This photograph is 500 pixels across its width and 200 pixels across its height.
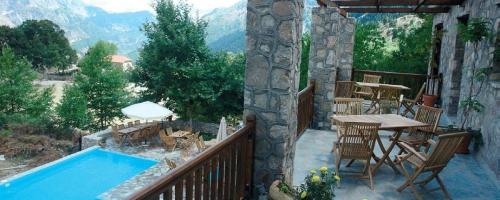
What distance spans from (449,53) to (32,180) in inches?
478

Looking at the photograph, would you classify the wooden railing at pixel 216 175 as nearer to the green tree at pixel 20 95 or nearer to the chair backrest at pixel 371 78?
the chair backrest at pixel 371 78

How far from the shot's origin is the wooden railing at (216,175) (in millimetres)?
2107

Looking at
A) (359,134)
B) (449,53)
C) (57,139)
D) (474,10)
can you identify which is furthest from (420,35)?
(57,139)

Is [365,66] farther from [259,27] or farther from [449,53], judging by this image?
[259,27]

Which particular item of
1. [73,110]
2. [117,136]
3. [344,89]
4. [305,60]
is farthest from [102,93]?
[344,89]

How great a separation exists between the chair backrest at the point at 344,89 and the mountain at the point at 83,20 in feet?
359

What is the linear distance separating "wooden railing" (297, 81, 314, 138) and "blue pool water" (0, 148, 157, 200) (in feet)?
19.5

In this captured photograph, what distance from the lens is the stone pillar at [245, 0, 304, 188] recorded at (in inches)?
131

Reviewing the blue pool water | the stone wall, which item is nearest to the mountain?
the blue pool water

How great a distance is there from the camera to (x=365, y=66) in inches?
480

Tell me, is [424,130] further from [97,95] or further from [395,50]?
[97,95]

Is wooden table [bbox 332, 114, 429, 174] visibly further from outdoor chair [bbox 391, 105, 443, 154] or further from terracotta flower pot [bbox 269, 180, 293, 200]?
terracotta flower pot [bbox 269, 180, 293, 200]

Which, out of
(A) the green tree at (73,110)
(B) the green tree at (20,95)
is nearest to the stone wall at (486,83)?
(A) the green tree at (73,110)

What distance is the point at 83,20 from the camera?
487 feet
